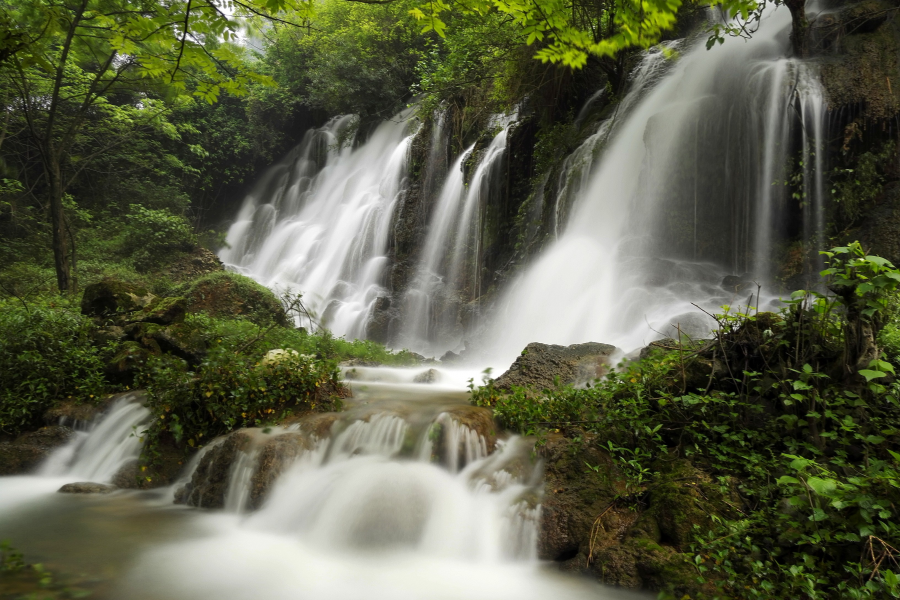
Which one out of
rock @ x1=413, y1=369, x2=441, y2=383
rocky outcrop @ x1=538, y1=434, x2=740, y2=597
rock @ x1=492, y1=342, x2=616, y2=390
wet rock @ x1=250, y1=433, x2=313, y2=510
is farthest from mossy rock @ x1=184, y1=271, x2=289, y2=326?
rocky outcrop @ x1=538, y1=434, x2=740, y2=597

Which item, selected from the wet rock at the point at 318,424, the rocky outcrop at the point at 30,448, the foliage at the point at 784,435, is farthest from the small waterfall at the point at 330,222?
the foliage at the point at 784,435

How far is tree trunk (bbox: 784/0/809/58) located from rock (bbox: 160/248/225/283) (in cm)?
1559

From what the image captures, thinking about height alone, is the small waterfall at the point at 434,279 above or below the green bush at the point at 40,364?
above

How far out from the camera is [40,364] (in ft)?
21.2

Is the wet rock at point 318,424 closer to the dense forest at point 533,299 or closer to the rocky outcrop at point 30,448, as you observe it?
the dense forest at point 533,299

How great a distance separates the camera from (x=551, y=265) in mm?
11352

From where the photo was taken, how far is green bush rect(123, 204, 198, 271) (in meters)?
15.8

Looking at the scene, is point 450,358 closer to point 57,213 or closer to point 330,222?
point 57,213

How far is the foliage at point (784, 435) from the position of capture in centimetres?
273

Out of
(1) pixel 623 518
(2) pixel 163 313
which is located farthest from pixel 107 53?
(1) pixel 623 518

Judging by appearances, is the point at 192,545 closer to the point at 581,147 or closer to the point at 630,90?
the point at 581,147

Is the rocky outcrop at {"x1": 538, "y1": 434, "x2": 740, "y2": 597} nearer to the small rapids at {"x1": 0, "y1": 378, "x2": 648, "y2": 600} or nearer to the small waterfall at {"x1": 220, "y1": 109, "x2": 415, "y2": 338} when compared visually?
the small rapids at {"x1": 0, "y1": 378, "x2": 648, "y2": 600}

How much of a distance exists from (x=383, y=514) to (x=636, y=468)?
2.10 metres

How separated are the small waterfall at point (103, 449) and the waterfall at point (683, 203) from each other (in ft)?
21.7
